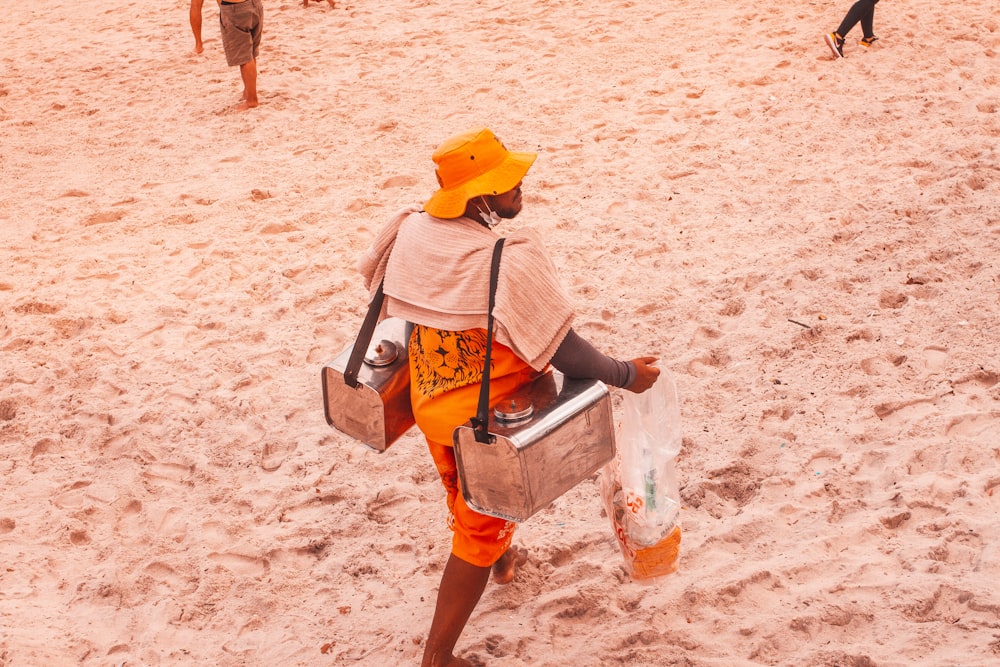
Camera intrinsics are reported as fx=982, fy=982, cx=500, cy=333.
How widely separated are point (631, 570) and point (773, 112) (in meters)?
4.29

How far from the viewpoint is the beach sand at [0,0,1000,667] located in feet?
10.1

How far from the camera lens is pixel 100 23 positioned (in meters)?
9.67

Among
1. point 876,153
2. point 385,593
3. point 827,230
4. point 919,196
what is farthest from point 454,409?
point 876,153

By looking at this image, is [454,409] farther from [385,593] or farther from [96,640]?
[96,640]

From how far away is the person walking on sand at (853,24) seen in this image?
22.4 ft

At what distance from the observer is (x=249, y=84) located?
722cm

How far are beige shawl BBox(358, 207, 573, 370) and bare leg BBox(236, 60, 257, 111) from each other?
5.11m

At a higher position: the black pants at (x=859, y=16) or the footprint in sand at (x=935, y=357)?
the black pants at (x=859, y=16)

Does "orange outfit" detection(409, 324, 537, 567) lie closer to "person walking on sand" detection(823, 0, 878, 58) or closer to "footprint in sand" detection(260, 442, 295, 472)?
"footprint in sand" detection(260, 442, 295, 472)

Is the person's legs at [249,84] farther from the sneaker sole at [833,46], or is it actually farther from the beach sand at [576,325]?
the sneaker sole at [833,46]

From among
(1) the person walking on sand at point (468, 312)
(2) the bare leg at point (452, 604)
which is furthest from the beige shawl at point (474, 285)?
(2) the bare leg at point (452, 604)

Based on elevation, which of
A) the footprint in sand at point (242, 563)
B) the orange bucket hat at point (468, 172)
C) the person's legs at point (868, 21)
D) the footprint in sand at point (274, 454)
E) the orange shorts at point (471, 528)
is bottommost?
the footprint in sand at point (274, 454)

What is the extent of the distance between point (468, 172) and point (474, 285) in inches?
12.0

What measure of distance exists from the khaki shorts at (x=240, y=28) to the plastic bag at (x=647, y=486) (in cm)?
518
